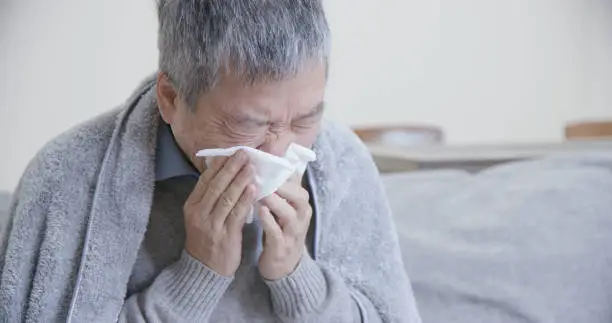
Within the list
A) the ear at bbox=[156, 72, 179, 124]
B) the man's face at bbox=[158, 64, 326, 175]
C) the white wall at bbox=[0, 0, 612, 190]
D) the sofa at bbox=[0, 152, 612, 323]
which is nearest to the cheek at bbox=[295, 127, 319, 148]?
the man's face at bbox=[158, 64, 326, 175]

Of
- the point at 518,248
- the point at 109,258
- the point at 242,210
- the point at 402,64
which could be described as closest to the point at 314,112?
the point at 242,210

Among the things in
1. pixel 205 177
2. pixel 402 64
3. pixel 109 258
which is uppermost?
pixel 205 177

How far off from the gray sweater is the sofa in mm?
303

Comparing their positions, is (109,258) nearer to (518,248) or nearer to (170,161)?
(170,161)

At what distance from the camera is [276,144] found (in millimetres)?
823

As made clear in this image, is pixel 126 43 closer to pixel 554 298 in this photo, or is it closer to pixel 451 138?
pixel 451 138

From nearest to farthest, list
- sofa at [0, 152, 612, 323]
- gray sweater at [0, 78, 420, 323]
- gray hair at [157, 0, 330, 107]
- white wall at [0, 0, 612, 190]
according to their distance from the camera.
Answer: gray hair at [157, 0, 330, 107]
gray sweater at [0, 78, 420, 323]
sofa at [0, 152, 612, 323]
white wall at [0, 0, 612, 190]

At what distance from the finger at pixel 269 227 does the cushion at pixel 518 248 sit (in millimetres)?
425

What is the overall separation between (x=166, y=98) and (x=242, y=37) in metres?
0.14

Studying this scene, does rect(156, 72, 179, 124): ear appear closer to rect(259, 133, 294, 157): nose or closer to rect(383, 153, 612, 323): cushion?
rect(259, 133, 294, 157): nose

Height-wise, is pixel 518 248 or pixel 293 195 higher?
pixel 293 195

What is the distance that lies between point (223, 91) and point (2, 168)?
2.17 m

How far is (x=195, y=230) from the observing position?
882 millimetres

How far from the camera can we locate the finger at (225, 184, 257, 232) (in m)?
0.82
